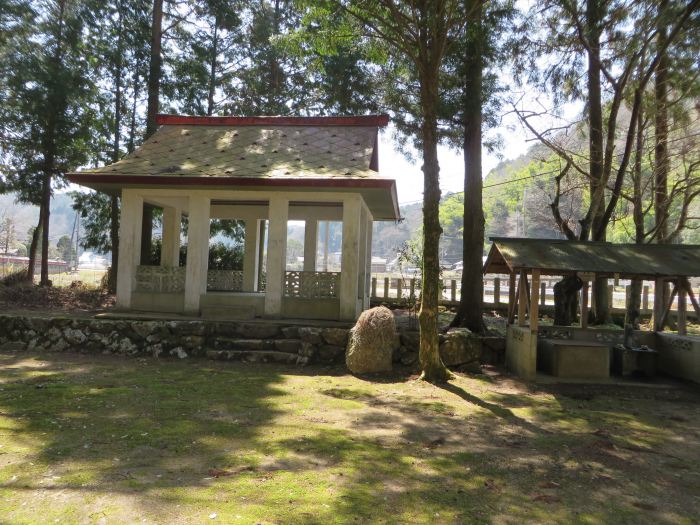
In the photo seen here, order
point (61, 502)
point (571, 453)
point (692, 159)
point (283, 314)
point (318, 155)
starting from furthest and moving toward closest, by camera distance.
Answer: point (692, 159)
point (318, 155)
point (283, 314)
point (571, 453)
point (61, 502)

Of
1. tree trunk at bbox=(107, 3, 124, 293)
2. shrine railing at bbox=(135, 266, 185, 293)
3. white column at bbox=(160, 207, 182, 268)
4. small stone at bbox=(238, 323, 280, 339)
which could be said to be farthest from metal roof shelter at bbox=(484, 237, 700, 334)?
tree trunk at bbox=(107, 3, 124, 293)

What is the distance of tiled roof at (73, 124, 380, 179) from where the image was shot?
9914 millimetres

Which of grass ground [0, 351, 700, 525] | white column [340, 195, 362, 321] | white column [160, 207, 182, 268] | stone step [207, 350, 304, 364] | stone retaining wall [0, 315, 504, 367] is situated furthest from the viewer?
white column [160, 207, 182, 268]

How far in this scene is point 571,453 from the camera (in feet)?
15.5

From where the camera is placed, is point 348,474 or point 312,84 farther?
point 312,84

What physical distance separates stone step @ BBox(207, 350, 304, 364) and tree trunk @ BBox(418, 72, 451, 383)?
246cm

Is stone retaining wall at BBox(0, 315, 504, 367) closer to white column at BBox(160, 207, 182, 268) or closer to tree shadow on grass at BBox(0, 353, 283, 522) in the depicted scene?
tree shadow on grass at BBox(0, 353, 283, 522)

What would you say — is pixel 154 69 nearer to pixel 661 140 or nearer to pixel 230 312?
pixel 230 312

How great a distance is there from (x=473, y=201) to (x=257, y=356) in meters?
5.91

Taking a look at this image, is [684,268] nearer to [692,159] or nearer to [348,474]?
[348,474]

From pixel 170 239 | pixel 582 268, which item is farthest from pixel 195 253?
pixel 582 268

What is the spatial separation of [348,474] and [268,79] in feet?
58.9

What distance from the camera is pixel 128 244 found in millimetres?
10258

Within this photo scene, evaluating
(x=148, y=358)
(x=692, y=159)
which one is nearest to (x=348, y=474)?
(x=148, y=358)
